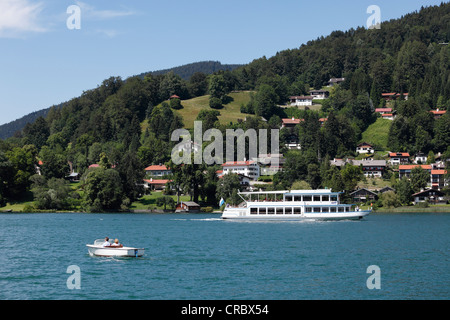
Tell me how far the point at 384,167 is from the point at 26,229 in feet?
314

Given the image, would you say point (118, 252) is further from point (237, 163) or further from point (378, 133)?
point (378, 133)

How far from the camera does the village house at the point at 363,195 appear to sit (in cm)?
12338

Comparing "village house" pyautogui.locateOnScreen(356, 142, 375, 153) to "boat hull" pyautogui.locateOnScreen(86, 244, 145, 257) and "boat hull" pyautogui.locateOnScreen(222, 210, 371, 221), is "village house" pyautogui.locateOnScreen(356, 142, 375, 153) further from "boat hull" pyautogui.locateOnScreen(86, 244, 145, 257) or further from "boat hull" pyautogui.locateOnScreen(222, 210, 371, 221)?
"boat hull" pyautogui.locateOnScreen(86, 244, 145, 257)

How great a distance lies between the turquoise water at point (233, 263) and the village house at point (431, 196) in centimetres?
4574

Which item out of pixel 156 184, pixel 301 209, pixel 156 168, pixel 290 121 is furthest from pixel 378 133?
pixel 301 209

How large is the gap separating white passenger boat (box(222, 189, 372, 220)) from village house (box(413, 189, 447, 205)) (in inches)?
1309

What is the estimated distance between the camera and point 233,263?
46.8 m

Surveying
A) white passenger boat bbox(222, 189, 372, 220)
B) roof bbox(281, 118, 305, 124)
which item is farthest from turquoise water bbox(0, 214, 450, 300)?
roof bbox(281, 118, 305, 124)

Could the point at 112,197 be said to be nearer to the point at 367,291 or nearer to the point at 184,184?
the point at 184,184

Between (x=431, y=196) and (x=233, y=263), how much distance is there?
87.2m

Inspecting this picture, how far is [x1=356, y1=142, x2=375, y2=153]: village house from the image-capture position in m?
Result: 162

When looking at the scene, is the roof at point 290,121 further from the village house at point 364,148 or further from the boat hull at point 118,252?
the boat hull at point 118,252
